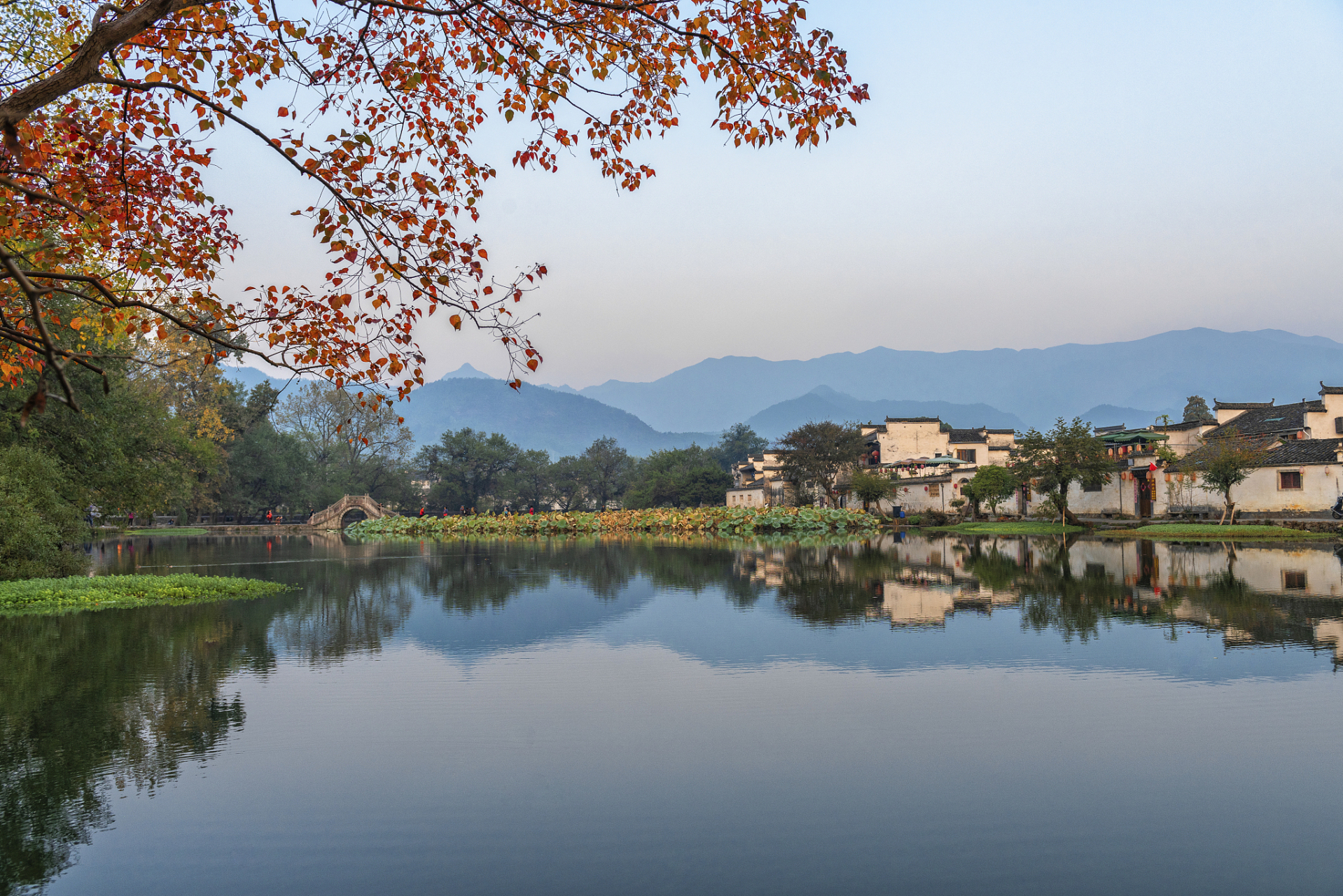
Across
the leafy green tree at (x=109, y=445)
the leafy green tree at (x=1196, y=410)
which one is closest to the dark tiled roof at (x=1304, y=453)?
the leafy green tree at (x=109, y=445)

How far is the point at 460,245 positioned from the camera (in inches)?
256

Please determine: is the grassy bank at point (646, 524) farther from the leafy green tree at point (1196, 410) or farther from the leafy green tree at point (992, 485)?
the leafy green tree at point (1196, 410)

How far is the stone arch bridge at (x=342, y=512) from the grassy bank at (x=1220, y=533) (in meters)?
53.0

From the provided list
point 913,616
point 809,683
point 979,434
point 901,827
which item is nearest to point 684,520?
point 979,434

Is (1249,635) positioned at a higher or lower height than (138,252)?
lower

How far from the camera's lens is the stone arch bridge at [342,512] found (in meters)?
66.4

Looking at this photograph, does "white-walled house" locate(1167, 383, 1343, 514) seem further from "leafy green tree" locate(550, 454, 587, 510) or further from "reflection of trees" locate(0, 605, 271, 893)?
"leafy green tree" locate(550, 454, 587, 510)

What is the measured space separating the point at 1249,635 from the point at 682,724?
28.2 feet

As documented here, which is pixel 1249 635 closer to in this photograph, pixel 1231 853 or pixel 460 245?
pixel 1231 853

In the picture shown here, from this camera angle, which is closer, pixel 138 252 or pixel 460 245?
pixel 460 245

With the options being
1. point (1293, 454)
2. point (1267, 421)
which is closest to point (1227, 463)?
point (1293, 454)

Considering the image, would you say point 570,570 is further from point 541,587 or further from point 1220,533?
point 1220,533

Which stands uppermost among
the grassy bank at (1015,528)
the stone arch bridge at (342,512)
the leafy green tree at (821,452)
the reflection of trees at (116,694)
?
the leafy green tree at (821,452)

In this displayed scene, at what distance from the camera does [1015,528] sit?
135ft
